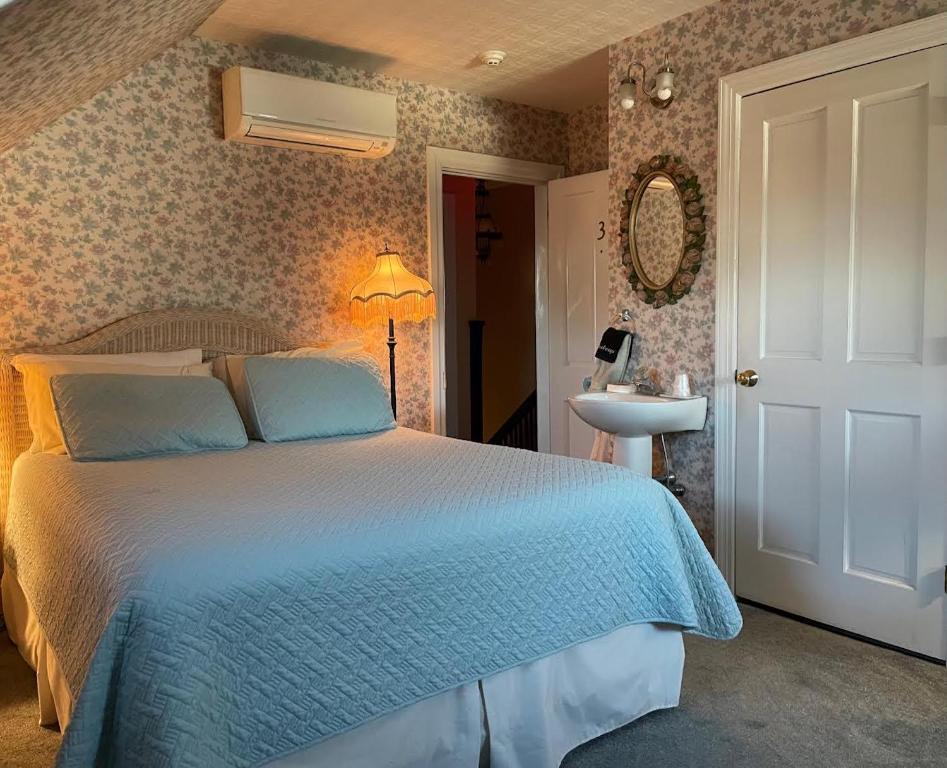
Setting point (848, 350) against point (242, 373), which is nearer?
point (848, 350)

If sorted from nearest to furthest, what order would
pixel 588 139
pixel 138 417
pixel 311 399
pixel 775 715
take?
pixel 775 715
pixel 138 417
pixel 311 399
pixel 588 139

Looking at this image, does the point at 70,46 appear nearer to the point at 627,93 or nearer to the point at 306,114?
the point at 306,114

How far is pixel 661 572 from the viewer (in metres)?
2.15

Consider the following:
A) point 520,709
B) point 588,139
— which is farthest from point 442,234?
point 520,709

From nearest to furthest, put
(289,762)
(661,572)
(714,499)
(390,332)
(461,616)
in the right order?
1. (289,762)
2. (461,616)
3. (661,572)
4. (714,499)
5. (390,332)

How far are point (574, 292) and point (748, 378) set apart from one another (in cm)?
146

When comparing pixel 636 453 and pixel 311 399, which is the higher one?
pixel 311 399

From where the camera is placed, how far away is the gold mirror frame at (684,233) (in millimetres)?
3230

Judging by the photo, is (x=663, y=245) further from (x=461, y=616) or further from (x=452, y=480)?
(x=461, y=616)

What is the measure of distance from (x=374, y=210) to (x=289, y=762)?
283cm

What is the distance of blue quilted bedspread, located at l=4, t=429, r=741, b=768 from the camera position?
1.43 metres

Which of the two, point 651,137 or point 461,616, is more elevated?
point 651,137

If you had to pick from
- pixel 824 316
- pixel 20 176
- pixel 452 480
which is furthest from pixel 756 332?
pixel 20 176

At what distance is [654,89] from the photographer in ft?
10.8
